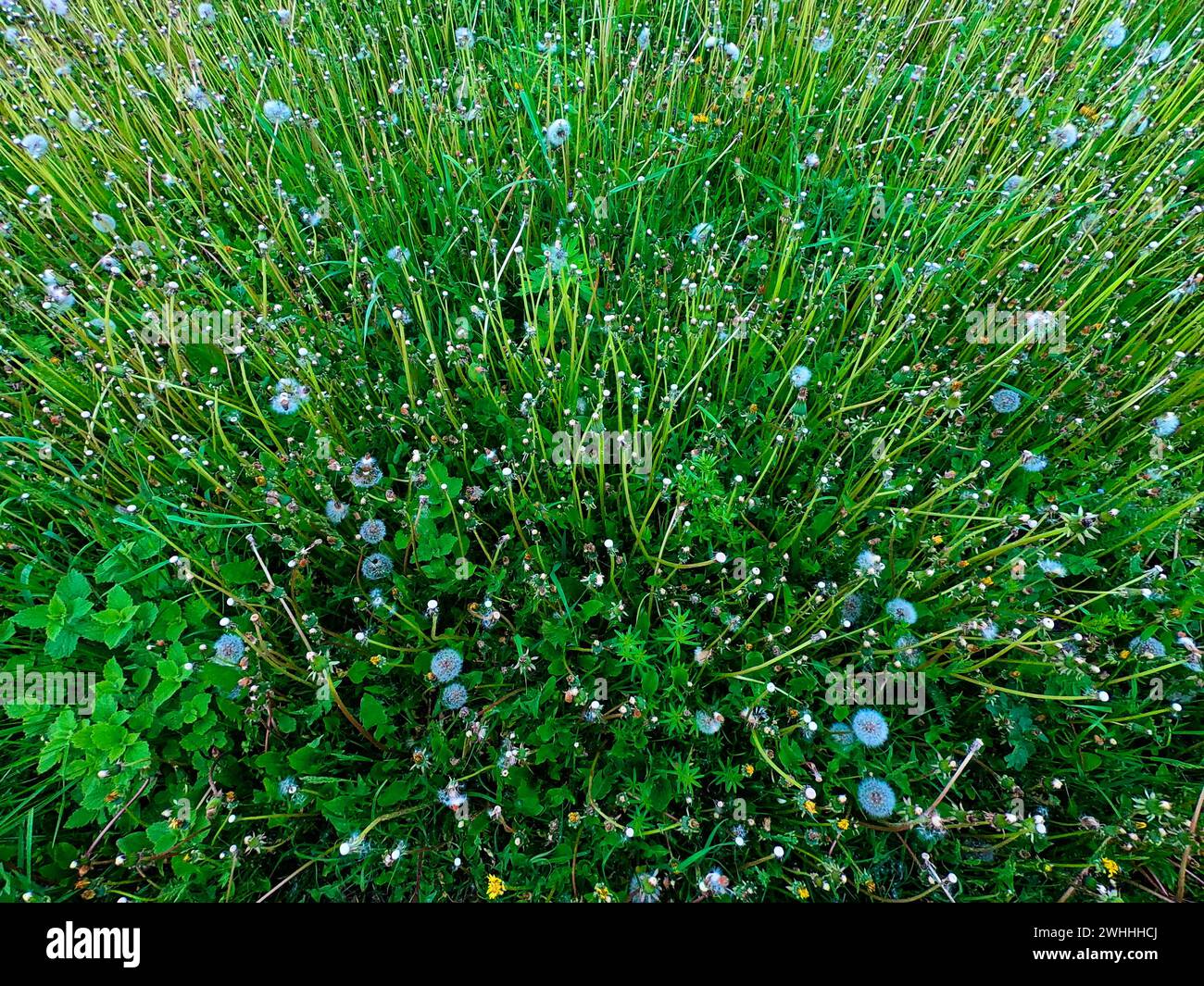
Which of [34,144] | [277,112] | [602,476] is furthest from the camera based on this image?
[277,112]

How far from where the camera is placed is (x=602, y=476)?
196 cm

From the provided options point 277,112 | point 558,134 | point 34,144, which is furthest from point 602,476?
point 34,144

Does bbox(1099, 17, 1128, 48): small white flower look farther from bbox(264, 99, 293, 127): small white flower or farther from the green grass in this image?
bbox(264, 99, 293, 127): small white flower

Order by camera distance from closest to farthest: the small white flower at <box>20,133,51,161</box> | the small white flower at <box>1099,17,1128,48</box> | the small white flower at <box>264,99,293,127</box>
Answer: the small white flower at <box>20,133,51,161</box>
the small white flower at <box>264,99,293,127</box>
the small white flower at <box>1099,17,1128,48</box>

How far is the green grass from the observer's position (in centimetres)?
173

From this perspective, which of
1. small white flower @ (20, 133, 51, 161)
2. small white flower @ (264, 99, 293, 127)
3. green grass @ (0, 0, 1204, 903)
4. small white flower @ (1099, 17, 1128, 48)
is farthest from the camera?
small white flower @ (1099, 17, 1128, 48)

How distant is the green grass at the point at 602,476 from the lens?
1.73 metres

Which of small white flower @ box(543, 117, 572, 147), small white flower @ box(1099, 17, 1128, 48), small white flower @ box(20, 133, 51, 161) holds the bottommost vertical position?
small white flower @ box(20, 133, 51, 161)

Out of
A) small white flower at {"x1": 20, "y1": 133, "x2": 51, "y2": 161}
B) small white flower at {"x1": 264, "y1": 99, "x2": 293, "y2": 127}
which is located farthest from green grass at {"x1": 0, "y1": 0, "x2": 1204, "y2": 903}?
small white flower at {"x1": 20, "y1": 133, "x2": 51, "y2": 161}

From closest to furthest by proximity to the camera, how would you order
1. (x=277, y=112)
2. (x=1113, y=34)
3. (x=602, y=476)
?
(x=602, y=476) → (x=277, y=112) → (x=1113, y=34)

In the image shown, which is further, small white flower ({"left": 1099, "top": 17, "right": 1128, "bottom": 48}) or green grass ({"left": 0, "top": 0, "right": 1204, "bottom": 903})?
small white flower ({"left": 1099, "top": 17, "right": 1128, "bottom": 48})

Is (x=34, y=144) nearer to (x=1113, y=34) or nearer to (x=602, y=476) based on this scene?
(x=602, y=476)
